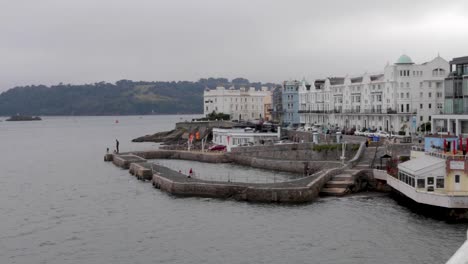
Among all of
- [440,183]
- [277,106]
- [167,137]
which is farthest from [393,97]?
[167,137]

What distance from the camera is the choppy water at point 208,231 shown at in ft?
101

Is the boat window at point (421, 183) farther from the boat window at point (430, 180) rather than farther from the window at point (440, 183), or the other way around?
the window at point (440, 183)

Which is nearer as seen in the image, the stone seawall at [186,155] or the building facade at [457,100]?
the building facade at [457,100]

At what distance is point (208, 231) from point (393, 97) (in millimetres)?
53157

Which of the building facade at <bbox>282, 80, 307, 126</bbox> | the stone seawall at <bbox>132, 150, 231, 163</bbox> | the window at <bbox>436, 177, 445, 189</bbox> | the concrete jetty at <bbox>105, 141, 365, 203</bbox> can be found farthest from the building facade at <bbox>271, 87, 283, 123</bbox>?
the window at <bbox>436, 177, 445, 189</bbox>

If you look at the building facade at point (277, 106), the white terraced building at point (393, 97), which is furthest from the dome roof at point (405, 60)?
the building facade at point (277, 106)

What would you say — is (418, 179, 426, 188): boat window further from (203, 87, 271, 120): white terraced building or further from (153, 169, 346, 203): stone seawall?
(203, 87, 271, 120): white terraced building

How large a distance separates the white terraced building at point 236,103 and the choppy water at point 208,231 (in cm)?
8570

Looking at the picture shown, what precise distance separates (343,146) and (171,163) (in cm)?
2588

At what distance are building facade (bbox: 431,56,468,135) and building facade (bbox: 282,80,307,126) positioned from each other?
47217 millimetres

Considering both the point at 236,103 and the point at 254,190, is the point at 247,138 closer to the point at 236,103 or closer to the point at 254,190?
the point at 254,190

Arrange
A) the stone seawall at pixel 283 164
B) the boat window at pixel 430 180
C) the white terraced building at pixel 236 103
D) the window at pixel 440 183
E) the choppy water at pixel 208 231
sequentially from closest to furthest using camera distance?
the choppy water at pixel 208 231, the window at pixel 440 183, the boat window at pixel 430 180, the stone seawall at pixel 283 164, the white terraced building at pixel 236 103

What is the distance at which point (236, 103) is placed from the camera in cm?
13725

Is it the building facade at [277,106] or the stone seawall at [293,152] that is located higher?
the building facade at [277,106]
